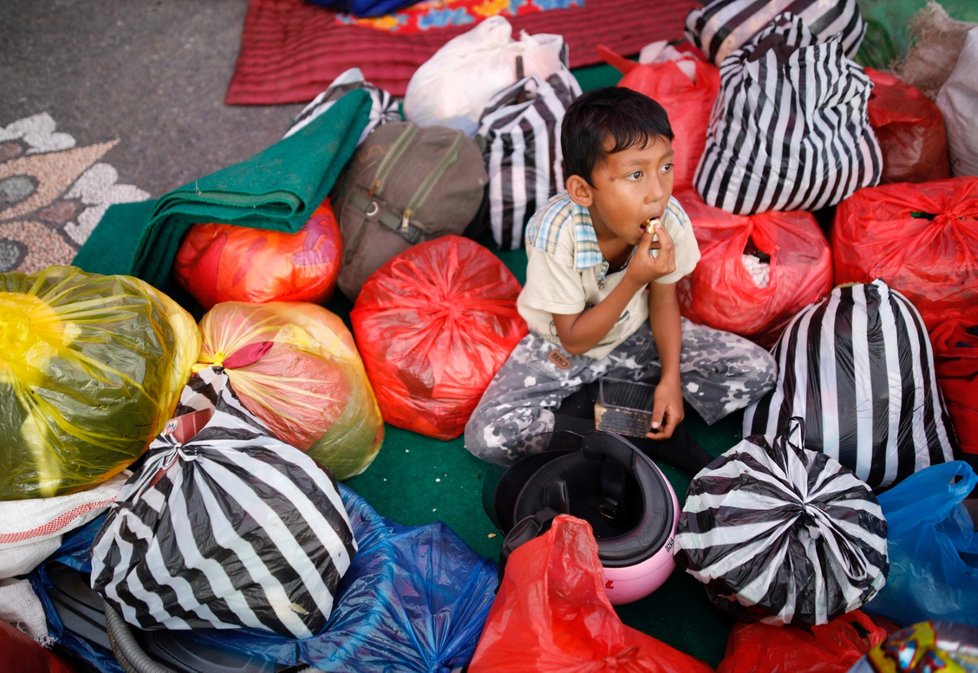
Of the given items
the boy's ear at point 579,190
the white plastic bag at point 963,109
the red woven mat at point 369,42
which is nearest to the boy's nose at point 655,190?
the boy's ear at point 579,190

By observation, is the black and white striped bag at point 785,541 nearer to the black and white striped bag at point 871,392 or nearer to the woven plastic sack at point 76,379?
the black and white striped bag at point 871,392

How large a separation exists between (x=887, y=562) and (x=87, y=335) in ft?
5.58

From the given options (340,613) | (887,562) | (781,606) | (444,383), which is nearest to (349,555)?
(340,613)

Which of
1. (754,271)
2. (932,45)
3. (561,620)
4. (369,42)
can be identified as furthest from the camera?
(369,42)

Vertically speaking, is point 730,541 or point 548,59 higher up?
point 548,59

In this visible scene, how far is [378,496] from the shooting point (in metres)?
1.88

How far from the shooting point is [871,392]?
1.65 m

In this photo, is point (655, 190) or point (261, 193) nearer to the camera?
point (655, 190)

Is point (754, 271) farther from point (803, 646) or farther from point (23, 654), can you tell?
point (23, 654)

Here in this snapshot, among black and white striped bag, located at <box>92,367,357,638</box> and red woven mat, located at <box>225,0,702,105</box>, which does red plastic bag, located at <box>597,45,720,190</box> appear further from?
black and white striped bag, located at <box>92,367,357,638</box>

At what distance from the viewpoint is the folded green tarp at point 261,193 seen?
6.22ft

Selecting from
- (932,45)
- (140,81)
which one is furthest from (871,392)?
(140,81)

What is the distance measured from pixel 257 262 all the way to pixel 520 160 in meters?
0.88

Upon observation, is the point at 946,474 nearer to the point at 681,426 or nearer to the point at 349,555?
the point at 681,426
